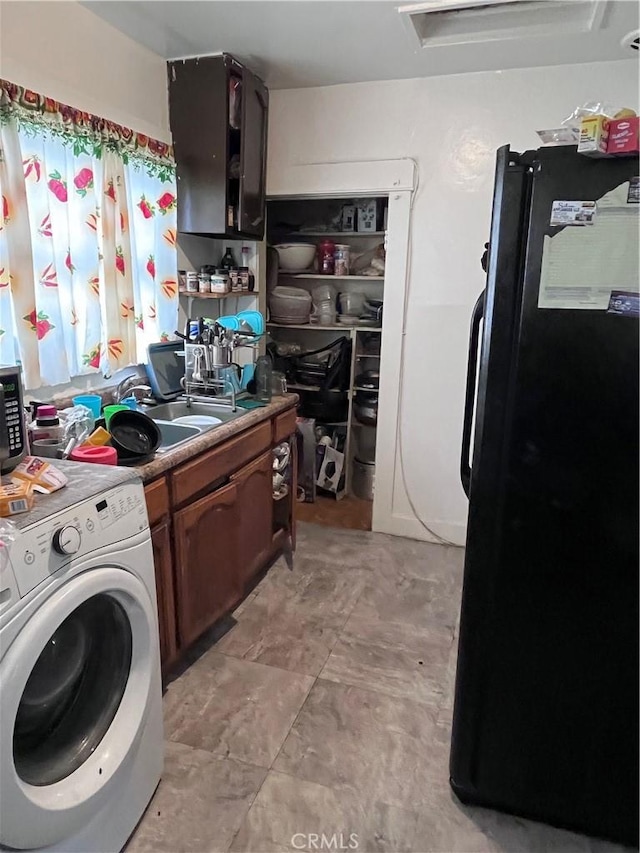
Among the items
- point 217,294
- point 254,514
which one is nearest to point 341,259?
point 217,294

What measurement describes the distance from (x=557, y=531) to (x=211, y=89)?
235 centimetres

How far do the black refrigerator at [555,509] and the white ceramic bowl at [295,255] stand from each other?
2.29m

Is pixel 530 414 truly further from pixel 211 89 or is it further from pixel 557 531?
pixel 211 89

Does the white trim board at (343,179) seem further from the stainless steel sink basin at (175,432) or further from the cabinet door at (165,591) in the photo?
the cabinet door at (165,591)

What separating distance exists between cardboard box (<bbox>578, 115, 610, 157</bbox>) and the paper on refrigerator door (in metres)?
0.10

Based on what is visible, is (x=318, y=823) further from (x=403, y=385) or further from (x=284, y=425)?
(x=403, y=385)

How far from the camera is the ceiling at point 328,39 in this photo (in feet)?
6.91

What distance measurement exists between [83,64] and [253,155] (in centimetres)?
87

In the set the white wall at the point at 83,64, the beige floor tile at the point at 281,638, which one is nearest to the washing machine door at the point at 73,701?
the beige floor tile at the point at 281,638

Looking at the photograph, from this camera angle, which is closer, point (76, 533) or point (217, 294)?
point (76, 533)

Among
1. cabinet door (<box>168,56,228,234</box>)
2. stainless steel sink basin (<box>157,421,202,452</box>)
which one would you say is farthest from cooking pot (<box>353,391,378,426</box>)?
stainless steel sink basin (<box>157,421,202,452</box>)

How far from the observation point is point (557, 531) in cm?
138

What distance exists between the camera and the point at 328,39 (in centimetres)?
236

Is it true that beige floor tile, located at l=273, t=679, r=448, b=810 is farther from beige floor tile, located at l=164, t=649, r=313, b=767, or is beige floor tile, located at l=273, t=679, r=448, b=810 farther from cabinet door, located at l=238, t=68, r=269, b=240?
cabinet door, located at l=238, t=68, r=269, b=240
